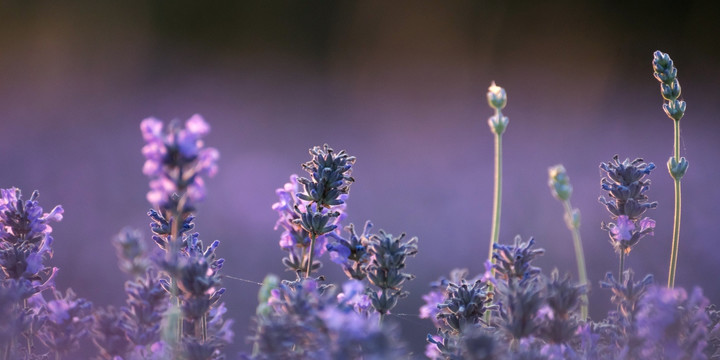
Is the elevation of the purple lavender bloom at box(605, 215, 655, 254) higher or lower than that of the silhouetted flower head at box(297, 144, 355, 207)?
lower

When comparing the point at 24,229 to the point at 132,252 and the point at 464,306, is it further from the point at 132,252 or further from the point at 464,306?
the point at 464,306

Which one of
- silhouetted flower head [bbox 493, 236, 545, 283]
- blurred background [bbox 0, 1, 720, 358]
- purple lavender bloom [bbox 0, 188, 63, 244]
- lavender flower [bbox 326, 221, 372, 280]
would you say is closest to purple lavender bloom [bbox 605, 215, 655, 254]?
silhouetted flower head [bbox 493, 236, 545, 283]

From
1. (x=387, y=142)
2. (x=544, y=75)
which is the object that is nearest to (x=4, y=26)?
(x=387, y=142)

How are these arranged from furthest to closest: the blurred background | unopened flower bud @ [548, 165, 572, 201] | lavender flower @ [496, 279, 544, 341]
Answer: the blurred background, unopened flower bud @ [548, 165, 572, 201], lavender flower @ [496, 279, 544, 341]

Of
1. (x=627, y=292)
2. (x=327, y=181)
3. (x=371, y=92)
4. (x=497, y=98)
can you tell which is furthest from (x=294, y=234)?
(x=371, y=92)

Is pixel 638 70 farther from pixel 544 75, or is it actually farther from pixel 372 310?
pixel 372 310

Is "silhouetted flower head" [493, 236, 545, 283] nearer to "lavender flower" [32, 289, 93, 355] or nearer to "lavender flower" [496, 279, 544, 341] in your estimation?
"lavender flower" [496, 279, 544, 341]
